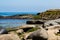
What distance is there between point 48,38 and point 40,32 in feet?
2.24

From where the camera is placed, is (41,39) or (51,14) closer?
(41,39)

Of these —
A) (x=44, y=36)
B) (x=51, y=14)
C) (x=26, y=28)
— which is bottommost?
(x=51, y=14)

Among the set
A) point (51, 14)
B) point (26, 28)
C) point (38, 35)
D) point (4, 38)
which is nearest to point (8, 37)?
point (4, 38)

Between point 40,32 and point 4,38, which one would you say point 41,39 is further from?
point 4,38

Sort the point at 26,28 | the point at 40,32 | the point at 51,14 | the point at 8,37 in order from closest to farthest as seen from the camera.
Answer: the point at 8,37
the point at 40,32
the point at 26,28
the point at 51,14

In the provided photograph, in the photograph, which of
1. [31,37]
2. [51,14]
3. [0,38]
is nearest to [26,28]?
[31,37]

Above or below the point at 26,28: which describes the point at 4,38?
above

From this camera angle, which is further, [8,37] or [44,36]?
[44,36]

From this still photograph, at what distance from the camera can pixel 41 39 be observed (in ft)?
37.6

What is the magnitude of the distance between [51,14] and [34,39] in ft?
185

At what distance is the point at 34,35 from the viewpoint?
11.6m

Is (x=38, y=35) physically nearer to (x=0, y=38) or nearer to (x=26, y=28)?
(x=0, y=38)

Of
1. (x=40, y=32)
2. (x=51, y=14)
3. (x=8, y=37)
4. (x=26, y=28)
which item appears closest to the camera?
(x=8, y=37)

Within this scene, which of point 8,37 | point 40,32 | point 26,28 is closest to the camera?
point 8,37
